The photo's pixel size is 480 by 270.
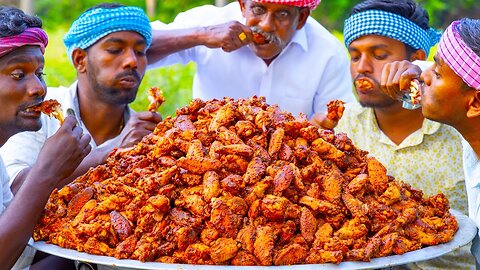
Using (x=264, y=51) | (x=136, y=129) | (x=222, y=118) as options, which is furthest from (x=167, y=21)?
(x=222, y=118)

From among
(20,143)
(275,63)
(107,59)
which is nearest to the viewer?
(20,143)

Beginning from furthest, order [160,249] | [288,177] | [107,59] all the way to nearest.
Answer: [107,59] → [288,177] → [160,249]

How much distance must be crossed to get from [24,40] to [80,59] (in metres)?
1.10

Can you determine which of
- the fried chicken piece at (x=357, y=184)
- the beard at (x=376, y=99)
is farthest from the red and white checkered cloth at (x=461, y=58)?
the beard at (x=376, y=99)

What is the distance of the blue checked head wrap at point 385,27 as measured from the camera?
3664mm

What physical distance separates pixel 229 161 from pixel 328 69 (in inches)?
84.8

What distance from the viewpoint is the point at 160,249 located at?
2.26 metres

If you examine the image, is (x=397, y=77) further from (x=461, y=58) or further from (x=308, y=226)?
(x=308, y=226)

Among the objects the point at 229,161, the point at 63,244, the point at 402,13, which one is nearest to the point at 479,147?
the point at 229,161

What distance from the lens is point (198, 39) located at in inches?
161

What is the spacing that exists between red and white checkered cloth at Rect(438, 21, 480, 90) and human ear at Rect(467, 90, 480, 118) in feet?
0.16

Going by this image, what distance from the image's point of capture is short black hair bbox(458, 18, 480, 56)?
254 cm

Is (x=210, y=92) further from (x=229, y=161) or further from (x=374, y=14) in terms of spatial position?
(x=229, y=161)

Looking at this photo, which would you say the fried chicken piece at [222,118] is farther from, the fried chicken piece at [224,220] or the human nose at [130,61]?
the human nose at [130,61]
